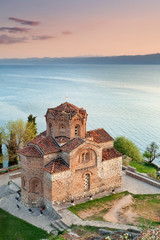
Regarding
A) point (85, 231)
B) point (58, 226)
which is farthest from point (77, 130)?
point (85, 231)

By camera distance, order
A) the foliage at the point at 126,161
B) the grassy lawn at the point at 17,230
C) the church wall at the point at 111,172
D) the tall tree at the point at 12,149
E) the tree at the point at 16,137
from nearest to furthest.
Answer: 1. the grassy lawn at the point at 17,230
2. the church wall at the point at 111,172
3. the foliage at the point at 126,161
4. the tall tree at the point at 12,149
5. the tree at the point at 16,137

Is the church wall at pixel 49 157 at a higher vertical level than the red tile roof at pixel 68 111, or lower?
lower

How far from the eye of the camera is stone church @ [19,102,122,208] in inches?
832

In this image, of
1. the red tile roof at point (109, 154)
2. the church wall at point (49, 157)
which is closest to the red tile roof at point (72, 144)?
the church wall at point (49, 157)

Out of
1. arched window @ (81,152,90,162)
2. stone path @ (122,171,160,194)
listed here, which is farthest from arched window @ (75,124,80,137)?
stone path @ (122,171,160,194)

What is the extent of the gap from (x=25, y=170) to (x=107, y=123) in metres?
45.1

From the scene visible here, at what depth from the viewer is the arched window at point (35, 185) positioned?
21828mm

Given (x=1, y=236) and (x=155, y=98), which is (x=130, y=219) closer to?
(x=1, y=236)

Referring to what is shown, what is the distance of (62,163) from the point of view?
70.8ft

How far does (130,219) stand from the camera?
1934cm

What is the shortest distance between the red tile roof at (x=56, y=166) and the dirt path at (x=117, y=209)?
5.00m

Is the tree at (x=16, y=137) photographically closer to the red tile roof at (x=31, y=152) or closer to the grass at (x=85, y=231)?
the red tile roof at (x=31, y=152)

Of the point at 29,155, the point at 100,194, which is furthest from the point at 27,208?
the point at 100,194

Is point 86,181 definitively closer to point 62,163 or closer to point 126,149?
point 62,163
